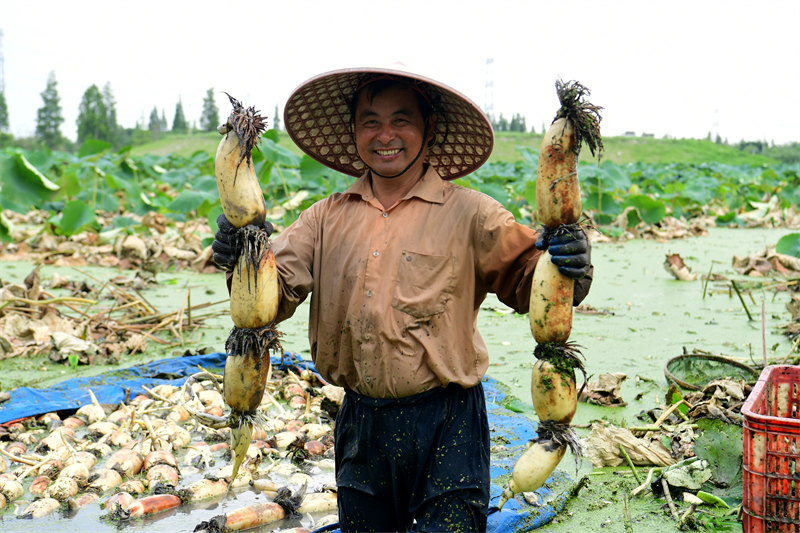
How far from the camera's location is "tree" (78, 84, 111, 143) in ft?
127

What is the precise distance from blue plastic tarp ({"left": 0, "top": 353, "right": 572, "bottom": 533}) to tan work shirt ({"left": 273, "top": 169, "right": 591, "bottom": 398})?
41cm

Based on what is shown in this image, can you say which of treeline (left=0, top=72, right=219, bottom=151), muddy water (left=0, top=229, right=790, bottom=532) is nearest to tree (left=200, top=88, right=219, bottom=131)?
treeline (left=0, top=72, right=219, bottom=151)

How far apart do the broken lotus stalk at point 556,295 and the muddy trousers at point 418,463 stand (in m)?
0.12

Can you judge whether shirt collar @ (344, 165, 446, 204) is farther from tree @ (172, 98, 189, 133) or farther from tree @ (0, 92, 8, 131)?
tree @ (172, 98, 189, 133)

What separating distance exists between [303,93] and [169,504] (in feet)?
4.71

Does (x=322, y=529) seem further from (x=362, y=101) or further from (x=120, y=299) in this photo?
(x=120, y=299)

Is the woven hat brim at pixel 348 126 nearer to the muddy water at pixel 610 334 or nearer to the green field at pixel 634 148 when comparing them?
the muddy water at pixel 610 334

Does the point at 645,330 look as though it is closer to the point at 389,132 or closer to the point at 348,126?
the point at 348,126

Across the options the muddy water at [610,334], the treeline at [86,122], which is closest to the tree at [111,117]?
the treeline at [86,122]

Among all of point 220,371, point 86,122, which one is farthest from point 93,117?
point 220,371

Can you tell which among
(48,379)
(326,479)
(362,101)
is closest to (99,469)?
(326,479)

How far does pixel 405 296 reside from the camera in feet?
5.73

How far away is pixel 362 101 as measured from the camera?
1.91 meters

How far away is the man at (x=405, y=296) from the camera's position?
1730mm
